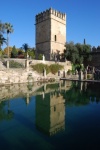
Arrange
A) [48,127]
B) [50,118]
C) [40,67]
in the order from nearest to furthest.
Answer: [48,127]
[50,118]
[40,67]

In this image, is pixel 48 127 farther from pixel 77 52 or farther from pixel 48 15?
→ pixel 48 15

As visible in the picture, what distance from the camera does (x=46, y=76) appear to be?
A: 29.0 m

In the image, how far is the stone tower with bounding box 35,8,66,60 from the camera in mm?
36438

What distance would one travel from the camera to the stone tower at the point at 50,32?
36438 mm

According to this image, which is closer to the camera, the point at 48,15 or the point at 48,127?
the point at 48,127

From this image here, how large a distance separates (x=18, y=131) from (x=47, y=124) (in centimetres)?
144

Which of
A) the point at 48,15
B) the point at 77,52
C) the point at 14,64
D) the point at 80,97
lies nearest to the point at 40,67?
the point at 14,64

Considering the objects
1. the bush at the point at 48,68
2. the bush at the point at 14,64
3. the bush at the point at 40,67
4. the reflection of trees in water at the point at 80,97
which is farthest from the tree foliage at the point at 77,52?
the reflection of trees in water at the point at 80,97

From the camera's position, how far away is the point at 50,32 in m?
36.3

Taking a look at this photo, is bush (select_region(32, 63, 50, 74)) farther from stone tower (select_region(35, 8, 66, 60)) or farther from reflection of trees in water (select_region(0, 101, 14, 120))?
reflection of trees in water (select_region(0, 101, 14, 120))

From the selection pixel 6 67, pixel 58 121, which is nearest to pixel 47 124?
pixel 58 121

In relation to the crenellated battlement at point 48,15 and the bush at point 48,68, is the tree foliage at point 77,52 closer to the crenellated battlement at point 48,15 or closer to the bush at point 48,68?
the bush at point 48,68

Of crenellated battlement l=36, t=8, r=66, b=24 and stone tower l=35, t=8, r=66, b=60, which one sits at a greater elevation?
crenellated battlement l=36, t=8, r=66, b=24

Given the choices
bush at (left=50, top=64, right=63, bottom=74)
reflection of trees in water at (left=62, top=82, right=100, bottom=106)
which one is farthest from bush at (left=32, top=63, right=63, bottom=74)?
reflection of trees in water at (left=62, top=82, right=100, bottom=106)
